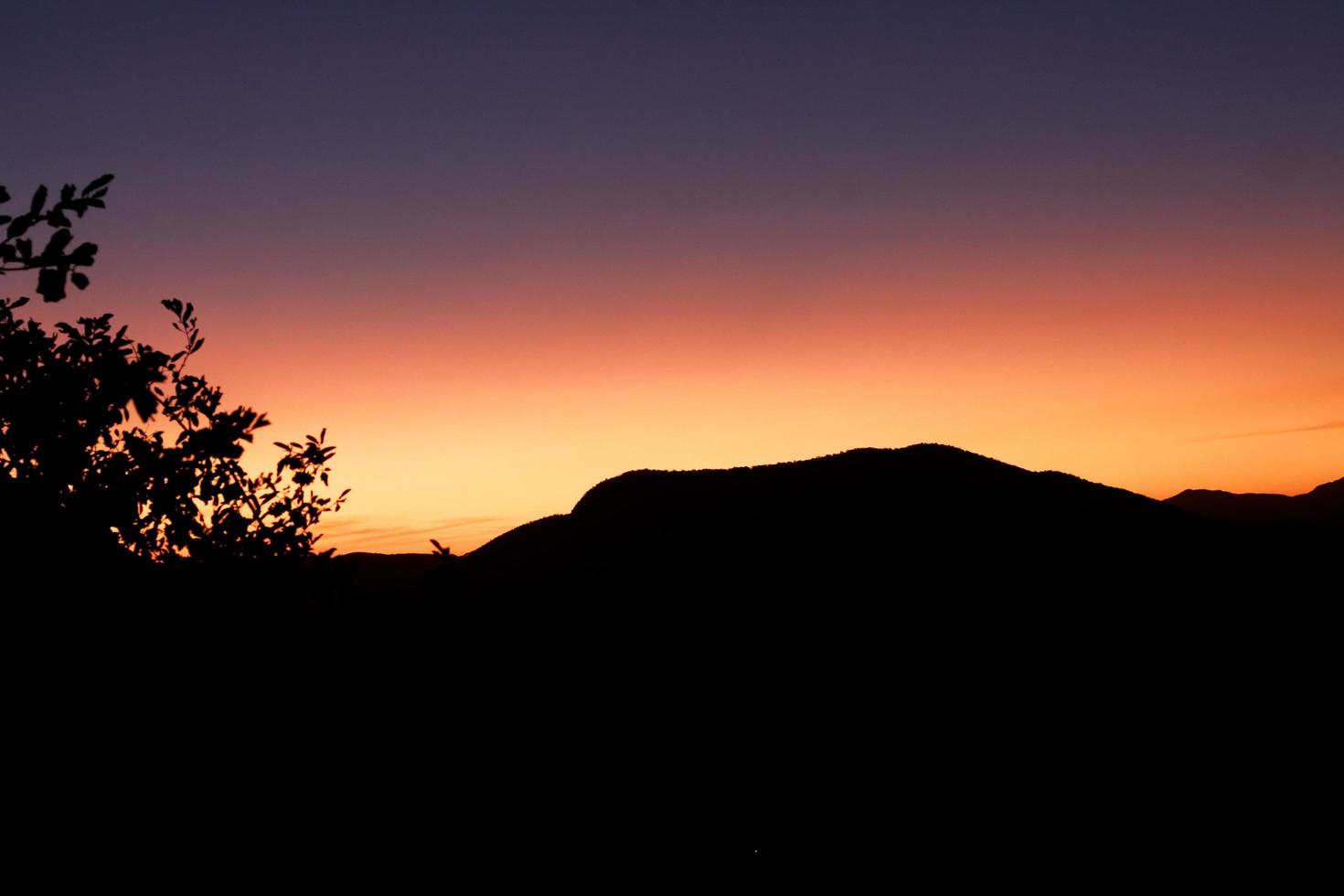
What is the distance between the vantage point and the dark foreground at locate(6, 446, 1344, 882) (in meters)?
7.09

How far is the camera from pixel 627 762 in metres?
29.1

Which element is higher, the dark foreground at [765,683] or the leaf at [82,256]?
the leaf at [82,256]

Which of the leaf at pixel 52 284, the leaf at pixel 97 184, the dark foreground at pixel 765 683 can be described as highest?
the leaf at pixel 97 184

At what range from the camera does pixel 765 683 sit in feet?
109

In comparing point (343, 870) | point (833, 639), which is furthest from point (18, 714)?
point (833, 639)

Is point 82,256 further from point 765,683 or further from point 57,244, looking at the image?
point 765,683

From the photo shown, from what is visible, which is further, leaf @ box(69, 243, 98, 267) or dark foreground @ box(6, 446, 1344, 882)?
dark foreground @ box(6, 446, 1344, 882)

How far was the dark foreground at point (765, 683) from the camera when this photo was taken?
709cm

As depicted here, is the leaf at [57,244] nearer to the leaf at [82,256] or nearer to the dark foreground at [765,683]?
the leaf at [82,256]

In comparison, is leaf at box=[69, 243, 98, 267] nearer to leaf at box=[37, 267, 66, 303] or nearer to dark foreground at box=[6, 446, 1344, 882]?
leaf at box=[37, 267, 66, 303]

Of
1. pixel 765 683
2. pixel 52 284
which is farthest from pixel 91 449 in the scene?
pixel 765 683

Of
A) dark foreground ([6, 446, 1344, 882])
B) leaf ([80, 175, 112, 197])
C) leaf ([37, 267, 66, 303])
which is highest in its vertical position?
leaf ([80, 175, 112, 197])

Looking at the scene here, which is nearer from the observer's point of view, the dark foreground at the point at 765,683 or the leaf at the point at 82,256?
the leaf at the point at 82,256

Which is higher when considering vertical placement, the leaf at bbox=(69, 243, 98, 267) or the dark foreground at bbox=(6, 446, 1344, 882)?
the leaf at bbox=(69, 243, 98, 267)
